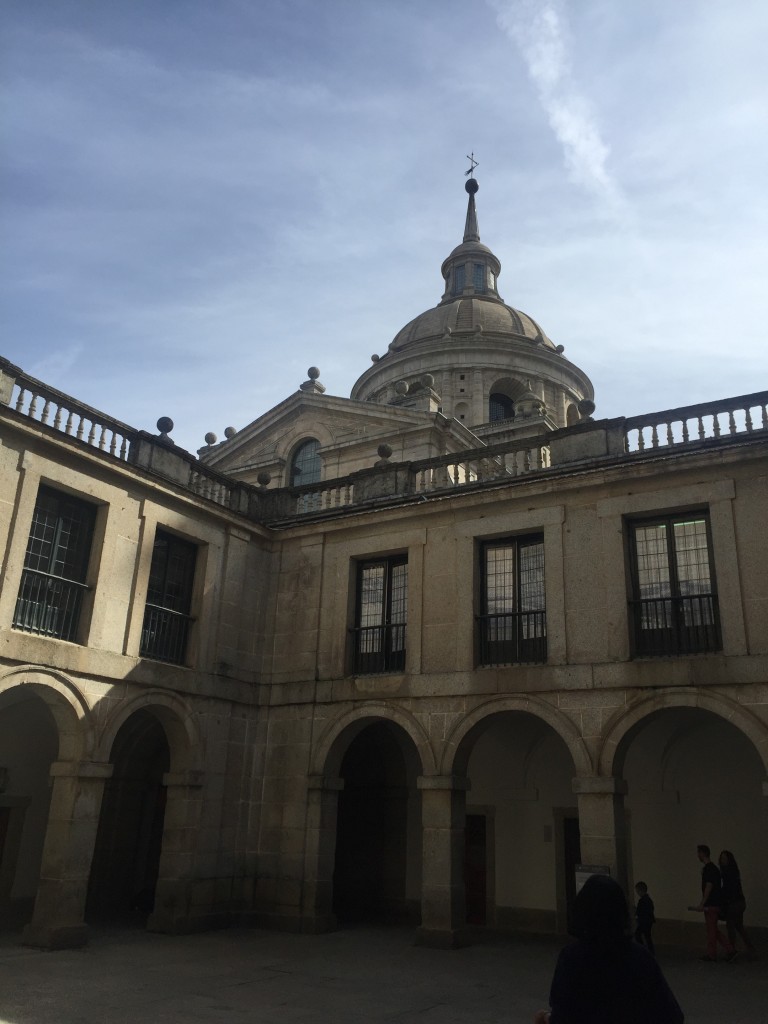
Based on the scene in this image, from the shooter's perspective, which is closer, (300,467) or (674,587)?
(674,587)

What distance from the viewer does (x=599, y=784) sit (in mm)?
11945

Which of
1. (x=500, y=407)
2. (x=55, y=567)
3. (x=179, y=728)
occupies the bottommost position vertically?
(x=179, y=728)

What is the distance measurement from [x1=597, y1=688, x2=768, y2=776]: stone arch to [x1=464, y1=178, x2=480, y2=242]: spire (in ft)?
133

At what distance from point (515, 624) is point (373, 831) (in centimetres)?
602

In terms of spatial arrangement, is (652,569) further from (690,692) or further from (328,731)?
(328,731)

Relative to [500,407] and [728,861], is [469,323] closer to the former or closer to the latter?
[500,407]

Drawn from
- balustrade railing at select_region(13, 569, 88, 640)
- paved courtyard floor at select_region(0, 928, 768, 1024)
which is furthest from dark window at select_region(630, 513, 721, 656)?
balustrade railing at select_region(13, 569, 88, 640)

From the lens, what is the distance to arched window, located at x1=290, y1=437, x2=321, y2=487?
2695 cm

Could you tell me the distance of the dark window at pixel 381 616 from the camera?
581 inches

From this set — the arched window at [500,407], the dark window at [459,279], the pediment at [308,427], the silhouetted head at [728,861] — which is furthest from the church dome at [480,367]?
the silhouetted head at [728,861]

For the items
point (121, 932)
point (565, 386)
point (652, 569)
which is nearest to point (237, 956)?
point (121, 932)

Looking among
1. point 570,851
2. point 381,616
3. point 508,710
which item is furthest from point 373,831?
point 508,710

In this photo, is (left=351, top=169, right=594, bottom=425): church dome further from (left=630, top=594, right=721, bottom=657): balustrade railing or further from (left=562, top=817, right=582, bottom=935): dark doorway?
(left=630, top=594, right=721, bottom=657): balustrade railing

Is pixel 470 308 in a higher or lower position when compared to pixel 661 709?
higher
